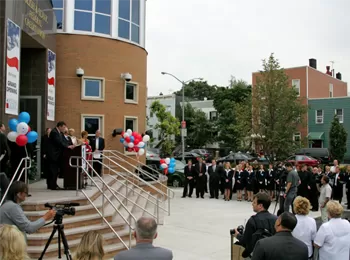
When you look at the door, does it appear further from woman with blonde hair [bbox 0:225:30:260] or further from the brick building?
the brick building

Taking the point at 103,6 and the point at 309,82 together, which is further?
the point at 309,82

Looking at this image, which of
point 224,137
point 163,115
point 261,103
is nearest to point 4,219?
point 261,103

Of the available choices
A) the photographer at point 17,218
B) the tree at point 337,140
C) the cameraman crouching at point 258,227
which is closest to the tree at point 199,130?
the tree at point 337,140

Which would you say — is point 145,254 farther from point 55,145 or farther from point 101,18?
point 101,18

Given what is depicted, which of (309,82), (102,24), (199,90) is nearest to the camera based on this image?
(102,24)

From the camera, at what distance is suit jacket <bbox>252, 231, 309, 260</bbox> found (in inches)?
163

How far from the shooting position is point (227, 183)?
18.1 meters

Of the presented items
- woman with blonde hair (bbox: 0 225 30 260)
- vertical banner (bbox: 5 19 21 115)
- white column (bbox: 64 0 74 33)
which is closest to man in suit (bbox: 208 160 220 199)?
white column (bbox: 64 0 74 33)

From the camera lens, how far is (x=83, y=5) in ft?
57.2

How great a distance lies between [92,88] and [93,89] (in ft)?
0.21

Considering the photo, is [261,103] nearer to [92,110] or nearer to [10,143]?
[92,110]

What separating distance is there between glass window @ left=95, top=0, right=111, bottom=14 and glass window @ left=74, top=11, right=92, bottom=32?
0.50 meters

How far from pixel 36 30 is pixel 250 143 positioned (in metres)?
19.4

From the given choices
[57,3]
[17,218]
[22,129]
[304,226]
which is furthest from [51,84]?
[304,226]
